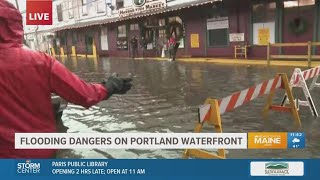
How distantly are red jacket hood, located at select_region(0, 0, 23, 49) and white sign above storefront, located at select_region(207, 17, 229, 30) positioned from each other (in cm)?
1754

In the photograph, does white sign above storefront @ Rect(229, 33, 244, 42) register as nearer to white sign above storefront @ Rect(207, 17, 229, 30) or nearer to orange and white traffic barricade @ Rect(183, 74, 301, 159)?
white sign above storefront @ Rect(207, 17, 229, 30)

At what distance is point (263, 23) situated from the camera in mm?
17469

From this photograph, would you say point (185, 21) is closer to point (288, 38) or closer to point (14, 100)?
point (288, 38)

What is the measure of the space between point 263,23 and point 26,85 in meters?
16.2

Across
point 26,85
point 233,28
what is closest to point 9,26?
point 26,85

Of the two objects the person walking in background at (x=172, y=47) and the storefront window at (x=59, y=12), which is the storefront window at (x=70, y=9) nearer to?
the storefront window at (x=59, y=12)

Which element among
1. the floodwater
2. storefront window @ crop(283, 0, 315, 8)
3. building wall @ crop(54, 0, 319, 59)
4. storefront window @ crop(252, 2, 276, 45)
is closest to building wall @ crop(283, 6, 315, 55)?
building wall @ crop(54, 0, 319, 59)

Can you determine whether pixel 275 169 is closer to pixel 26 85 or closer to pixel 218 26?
pixel 26 85

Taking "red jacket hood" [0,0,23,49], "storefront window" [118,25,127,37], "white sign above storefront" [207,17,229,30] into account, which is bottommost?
"red jacket hood" [0,0,23,49]

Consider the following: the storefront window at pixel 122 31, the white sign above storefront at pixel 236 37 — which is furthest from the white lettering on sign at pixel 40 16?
the white sign above storefront at pixel 236 37

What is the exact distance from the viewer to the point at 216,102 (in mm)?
4066

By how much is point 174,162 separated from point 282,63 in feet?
44.8

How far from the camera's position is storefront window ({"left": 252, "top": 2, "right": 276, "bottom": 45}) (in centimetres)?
1700

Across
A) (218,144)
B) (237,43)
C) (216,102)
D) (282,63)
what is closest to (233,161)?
(218,144)
